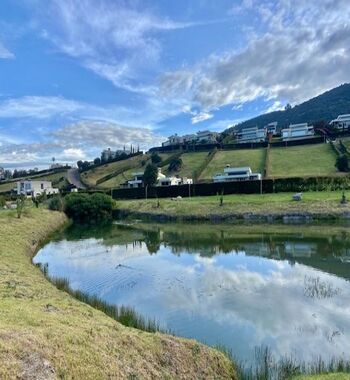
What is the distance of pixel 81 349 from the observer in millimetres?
7379

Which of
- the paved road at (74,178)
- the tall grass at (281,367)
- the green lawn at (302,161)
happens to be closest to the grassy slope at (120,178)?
the paved road at (74,178)

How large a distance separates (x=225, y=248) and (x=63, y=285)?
14126 millimetres

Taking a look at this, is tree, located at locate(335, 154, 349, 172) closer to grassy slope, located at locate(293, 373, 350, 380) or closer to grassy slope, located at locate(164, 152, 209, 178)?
grassy slope, located at locate(164, 152, 209, 178)

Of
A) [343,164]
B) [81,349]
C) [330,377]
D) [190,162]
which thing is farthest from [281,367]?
[190,162]

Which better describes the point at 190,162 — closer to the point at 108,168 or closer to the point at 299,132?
the point at 108,168

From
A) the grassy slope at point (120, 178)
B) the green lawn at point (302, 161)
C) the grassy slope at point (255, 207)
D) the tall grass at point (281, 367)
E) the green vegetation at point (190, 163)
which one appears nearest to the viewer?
the tall grass at point (281, 367)

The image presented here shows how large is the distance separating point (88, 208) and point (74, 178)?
60.8 metres

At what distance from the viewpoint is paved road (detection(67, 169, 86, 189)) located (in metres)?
101

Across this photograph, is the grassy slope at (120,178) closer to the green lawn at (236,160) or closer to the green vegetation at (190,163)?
the green vegetation at (190,163)

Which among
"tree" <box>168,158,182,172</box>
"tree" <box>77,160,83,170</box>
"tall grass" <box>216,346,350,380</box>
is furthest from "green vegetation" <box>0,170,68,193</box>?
"tall grass" <box>216,346,350,380</box>

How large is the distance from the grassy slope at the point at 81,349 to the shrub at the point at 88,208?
1733 inches

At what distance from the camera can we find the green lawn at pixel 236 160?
287ft

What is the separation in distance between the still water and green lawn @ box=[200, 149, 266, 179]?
51.1m

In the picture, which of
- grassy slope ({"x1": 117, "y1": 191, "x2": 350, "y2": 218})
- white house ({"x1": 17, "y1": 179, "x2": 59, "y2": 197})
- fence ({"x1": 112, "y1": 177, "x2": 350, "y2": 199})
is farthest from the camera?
white house ({"x1": 17, "y1": 179, "x2": 59, "y2": 197})
